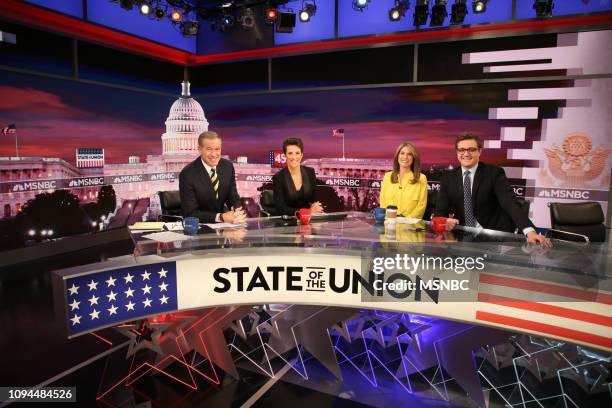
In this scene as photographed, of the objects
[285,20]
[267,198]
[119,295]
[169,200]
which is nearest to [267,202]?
[267,198]

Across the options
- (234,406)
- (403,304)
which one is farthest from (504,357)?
(234,406)

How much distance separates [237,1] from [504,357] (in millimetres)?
5327

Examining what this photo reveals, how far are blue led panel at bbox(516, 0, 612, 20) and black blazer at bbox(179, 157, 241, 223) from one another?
4033 millimetres

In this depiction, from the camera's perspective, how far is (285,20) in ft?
17.4

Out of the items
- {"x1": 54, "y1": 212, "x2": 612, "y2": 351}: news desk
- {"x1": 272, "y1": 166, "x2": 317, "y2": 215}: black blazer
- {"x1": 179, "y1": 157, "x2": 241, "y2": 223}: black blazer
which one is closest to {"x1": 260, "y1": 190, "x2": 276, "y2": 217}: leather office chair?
{"x1": 272, "y1": 166, "x2": 317, "y2": 215}: black blazer

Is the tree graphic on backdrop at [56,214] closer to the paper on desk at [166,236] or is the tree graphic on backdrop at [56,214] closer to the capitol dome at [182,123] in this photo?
the capitol dome at [182,123]

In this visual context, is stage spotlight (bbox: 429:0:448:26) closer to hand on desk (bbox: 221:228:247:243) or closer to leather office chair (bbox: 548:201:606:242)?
leather office chair (bbox: 548:201:606:242)

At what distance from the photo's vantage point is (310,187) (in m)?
3.29

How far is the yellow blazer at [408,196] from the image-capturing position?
318 centimetres

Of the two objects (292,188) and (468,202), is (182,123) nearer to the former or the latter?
(292,188)

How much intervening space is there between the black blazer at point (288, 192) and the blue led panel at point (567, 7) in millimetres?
3543

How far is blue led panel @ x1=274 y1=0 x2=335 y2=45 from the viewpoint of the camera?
5.86 meters

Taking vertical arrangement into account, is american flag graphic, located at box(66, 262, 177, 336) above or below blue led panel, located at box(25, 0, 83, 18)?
below

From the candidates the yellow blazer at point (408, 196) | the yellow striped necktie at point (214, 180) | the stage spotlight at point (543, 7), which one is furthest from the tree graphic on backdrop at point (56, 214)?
the stage spotlight at point (543, 7)
